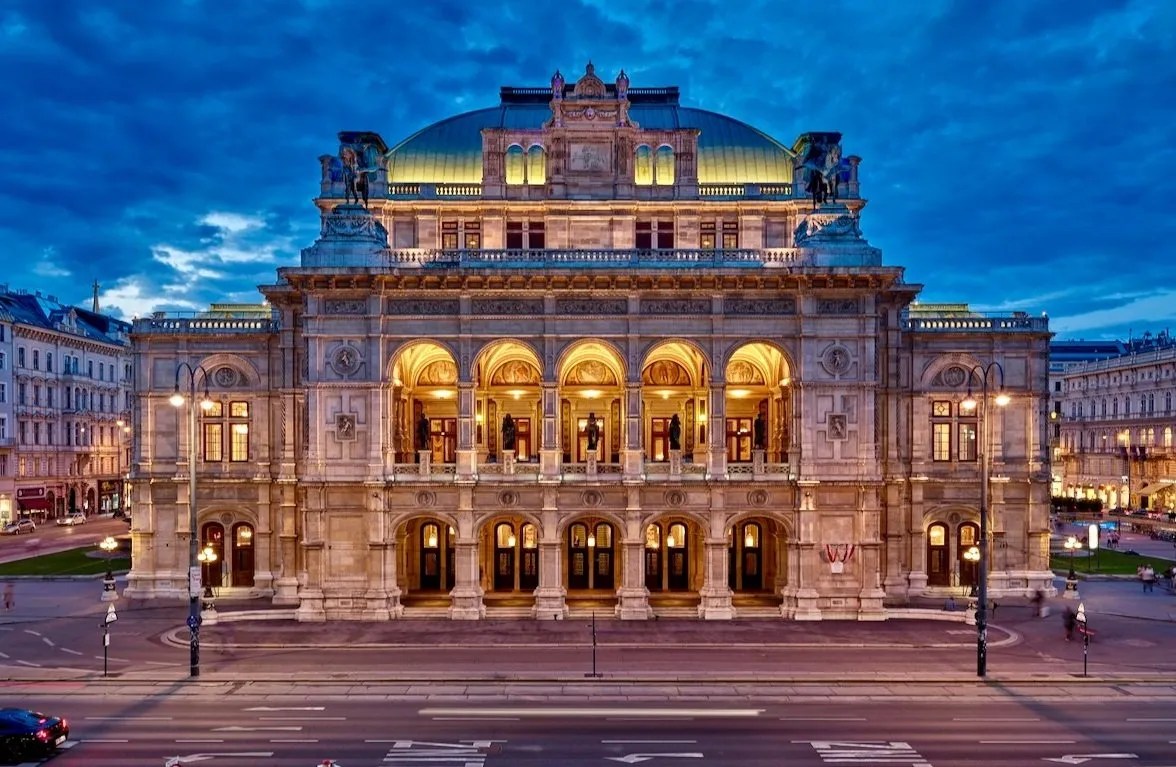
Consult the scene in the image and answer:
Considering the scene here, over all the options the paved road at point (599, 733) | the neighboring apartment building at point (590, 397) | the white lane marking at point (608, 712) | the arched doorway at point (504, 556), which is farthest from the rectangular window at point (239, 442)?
the white lane marking at point (608, 712)

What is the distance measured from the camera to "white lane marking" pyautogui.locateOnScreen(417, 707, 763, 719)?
29016 millimetres

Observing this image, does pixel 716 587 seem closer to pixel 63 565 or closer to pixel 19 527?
pixel 63 565

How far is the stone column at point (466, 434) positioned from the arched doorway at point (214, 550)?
49.2 ft

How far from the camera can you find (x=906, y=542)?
157 feet

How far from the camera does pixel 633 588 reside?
4362cm

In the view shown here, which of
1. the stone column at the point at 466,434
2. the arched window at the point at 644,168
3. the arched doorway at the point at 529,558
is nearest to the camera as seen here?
the stone column at the point at 466,434

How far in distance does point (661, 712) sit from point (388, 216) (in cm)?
3141

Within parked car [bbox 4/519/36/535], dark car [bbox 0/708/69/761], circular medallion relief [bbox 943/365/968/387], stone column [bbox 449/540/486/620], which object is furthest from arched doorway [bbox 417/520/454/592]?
parked car [bbox 4/519/36/535]

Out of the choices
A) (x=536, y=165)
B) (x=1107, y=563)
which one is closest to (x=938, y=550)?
(x=1107, y=563)

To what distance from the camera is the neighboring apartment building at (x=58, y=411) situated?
287ft

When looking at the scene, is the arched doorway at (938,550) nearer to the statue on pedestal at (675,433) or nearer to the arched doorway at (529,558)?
the statue on pedestal at (675,433)

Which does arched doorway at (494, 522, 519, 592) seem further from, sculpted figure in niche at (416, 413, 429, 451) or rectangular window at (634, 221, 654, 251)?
rectangular window at (634, 221, 654, 251)

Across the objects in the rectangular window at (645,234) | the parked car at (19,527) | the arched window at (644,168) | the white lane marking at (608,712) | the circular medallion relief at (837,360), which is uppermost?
the arched window at (644,168)

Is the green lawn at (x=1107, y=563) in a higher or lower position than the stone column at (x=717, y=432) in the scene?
lower
